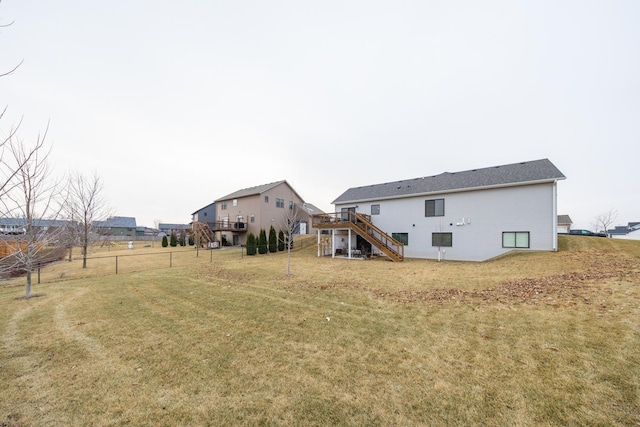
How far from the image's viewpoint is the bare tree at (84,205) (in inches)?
655

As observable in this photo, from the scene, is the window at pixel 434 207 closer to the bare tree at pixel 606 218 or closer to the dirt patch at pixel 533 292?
the dirt patch at pixel 533 292

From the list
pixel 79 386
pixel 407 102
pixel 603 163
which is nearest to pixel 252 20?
pixel 407 102

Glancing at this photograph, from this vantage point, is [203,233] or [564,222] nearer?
[203,233]

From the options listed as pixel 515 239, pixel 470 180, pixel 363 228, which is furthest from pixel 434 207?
pixel 363 228

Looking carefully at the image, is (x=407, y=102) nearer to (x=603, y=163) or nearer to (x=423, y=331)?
(x=423, y=331)

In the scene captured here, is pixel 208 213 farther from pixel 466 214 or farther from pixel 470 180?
pixel 470 180

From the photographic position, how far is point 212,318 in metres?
5.79

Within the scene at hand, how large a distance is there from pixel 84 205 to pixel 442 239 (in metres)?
26.8

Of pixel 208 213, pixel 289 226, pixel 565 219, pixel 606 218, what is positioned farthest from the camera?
pixel 565 219

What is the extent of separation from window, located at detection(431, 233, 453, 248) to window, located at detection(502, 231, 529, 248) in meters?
3.26

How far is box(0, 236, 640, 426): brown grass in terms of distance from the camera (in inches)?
106

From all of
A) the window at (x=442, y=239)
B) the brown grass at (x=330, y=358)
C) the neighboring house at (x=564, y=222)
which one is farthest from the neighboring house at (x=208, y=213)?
the neighboring house at (x=564, y=222)

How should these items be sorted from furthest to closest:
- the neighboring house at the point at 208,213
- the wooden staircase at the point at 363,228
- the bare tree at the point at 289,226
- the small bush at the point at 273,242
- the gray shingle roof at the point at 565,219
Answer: the gray shingle roof at the point at 565,219 < the neighboring house at the point at 208,213 < the small bush at the point at 273,242 < the wooden staircase at the point at 363,228 < the bare tree at the point at 289,226

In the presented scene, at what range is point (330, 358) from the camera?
12.8 ft
